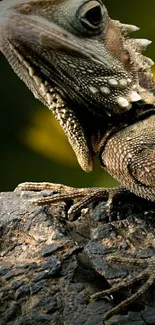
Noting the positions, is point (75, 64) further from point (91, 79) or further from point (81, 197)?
point (81, 197)

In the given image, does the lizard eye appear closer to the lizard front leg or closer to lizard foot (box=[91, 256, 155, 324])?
the lizard front leg

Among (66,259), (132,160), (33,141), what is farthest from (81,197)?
(33,141)

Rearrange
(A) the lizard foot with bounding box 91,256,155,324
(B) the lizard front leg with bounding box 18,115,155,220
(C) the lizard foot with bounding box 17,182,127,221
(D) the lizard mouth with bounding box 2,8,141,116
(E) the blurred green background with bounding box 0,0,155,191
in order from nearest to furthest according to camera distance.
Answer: (A) the lizard foot with bounding box 91,256,155,324 < (D) the lizard mouth with bounding box 2,8,141,116 < (B) the lizard front leg with bounding box 18,115,155,220 < (C) the lizard foot with bounding box 17,182,127,221 < (E) the blurred green background with bounding box 0,0,155,191

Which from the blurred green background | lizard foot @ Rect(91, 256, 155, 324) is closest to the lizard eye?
lizard foot @ Rect(91, 256, 155, 324)

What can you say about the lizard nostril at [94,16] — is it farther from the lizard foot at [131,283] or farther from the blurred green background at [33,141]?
the blurred green background at [33,141]

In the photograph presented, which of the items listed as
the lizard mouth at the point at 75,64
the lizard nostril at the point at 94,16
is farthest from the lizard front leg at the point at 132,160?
the lizard nostril at the point at 94,16

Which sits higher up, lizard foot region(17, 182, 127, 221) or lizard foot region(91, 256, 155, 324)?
lizard foot region(17, 182, 127, 221)

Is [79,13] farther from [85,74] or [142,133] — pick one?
[142,133]
